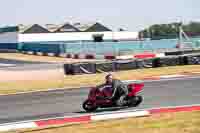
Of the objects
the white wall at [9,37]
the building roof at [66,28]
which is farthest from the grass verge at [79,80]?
the building roof at [66,28]

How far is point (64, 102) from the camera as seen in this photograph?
16.8 m

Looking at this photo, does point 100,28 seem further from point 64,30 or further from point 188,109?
point 188,109

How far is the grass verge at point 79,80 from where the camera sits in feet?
77.4

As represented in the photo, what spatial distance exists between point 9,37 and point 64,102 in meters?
79.0

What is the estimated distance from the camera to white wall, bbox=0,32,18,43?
294ft

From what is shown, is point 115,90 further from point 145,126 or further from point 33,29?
point 33,29

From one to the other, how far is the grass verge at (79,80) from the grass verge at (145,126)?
12116 millimetres

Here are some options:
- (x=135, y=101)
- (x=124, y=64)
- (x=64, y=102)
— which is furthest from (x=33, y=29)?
(x=135, y=101)

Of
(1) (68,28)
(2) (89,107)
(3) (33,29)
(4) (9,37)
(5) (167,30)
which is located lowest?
(2) (89,107)

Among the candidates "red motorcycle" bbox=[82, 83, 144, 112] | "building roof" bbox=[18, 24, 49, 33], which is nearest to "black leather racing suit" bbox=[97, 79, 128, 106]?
"red motorcycle" bbox=[82, 83, 144, 112]

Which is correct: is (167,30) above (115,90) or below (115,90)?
above

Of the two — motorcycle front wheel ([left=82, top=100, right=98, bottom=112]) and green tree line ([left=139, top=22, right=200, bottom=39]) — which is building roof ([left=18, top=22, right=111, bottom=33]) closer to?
green tree line ([left=139, top=22, right=200, bottom=39])

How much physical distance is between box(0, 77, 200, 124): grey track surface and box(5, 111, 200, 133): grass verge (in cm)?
293

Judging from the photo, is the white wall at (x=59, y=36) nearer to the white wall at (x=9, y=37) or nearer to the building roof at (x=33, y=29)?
the white wall at (x=9, y=37)
